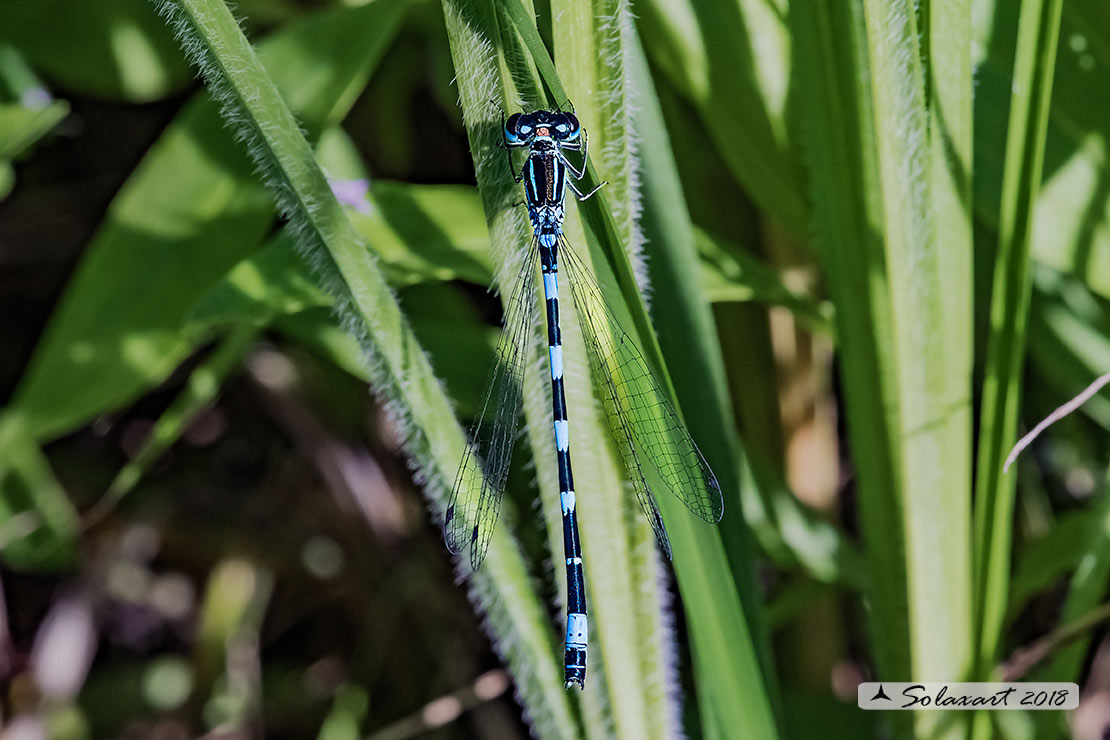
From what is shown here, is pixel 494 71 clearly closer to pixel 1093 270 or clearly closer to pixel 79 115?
pixel 1093 270

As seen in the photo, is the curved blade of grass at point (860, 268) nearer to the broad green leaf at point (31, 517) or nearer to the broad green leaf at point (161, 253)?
the broad green leaf at point (161, 253)

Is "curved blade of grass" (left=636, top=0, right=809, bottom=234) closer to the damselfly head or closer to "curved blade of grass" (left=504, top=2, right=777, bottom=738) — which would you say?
the damselfly head

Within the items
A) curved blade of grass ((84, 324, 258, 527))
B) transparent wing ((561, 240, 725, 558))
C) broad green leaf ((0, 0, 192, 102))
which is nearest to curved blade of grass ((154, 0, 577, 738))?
transparent wing ((561, 240, 725, 558))

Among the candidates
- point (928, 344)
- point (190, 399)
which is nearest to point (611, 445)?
point (928, 344)

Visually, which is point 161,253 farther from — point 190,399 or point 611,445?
point 611,445

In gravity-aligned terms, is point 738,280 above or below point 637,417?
above
